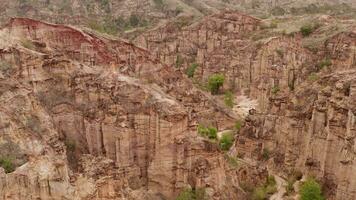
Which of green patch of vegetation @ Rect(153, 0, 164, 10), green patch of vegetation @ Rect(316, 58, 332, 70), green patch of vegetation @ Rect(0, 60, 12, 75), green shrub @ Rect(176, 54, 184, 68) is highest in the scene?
Result: green patch of vegetation @ Rect(0, 60, 12, 75)

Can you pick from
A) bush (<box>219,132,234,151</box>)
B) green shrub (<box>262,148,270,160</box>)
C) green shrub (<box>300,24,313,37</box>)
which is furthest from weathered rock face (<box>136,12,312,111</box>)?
green shrub (<box>262,148,270,160</box>)

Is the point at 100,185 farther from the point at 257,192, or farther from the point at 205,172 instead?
the point at 257,192

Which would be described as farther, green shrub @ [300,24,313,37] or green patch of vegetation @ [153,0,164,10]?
green patch of vegetation @ [153,0,164,10]

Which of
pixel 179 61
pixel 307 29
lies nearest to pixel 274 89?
pixel 307 29

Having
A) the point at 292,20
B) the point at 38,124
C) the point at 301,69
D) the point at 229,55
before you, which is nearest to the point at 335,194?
the point at 38,124

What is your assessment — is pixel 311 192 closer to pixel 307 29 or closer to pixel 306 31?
pixel 306 31

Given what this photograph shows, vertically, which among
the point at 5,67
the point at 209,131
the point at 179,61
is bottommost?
the point at 179,61

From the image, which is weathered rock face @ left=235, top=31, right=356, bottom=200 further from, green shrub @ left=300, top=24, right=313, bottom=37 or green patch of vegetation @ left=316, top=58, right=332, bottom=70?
green shrub @ left=300, top=24, right=313, bottom=37
